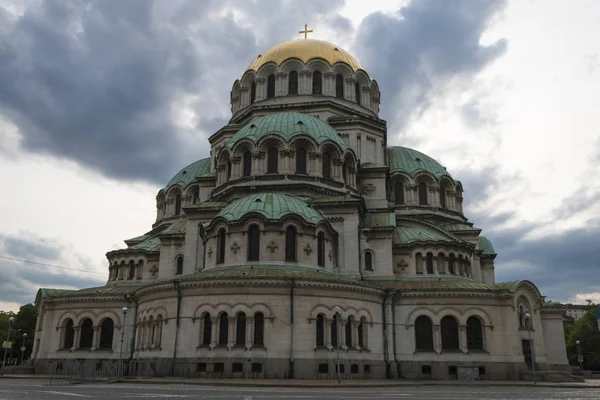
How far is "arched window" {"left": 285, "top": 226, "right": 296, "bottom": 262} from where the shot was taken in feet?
108

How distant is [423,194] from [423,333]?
52.1 feet

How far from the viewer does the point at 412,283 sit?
35.3m

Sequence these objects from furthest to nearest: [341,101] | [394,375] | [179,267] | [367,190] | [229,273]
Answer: [341,101] < [367,190] < [179,267] < [394,375] < [229,273]

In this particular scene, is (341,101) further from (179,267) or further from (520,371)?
(520,371)

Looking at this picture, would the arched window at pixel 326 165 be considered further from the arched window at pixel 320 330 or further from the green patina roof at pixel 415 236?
the arched window at pixel 320 330

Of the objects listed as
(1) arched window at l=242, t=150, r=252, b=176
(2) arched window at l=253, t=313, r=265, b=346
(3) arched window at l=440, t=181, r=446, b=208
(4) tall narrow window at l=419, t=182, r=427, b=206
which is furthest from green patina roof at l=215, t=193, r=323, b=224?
(3) arched window at l=440, t=181, r=446, b=208

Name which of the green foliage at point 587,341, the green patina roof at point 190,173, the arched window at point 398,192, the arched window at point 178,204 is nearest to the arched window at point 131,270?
the arched window at point 178,204

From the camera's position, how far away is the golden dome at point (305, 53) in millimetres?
47250

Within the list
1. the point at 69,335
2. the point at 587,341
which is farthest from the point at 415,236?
the point at 587,341

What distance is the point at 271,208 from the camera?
109 feet

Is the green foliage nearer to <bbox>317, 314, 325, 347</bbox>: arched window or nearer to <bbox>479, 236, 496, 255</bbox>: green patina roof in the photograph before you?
<bbox>479, 236, 496, 255</bbox>: green patina roof

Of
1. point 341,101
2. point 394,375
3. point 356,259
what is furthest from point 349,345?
point 341,101

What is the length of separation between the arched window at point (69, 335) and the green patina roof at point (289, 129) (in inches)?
645

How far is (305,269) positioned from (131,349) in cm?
1314
